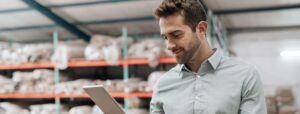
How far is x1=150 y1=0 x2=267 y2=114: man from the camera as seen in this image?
1.53 meters

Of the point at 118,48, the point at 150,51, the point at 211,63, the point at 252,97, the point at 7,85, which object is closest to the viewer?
the point at 252,97

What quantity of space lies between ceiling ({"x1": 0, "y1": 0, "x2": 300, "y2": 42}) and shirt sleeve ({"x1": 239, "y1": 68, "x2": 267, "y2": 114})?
3821mm

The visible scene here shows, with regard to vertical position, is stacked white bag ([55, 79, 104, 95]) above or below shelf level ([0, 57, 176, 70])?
below

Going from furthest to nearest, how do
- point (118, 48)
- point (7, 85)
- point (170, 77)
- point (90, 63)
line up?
point (7, 85) < point (90, 63) < point (118, 48) < point (170, 77)

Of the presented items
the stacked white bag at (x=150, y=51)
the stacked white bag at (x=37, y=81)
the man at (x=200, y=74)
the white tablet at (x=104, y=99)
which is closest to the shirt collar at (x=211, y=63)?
the man at (x=200, y=74)

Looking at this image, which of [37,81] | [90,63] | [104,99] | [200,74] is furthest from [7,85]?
[200,74]

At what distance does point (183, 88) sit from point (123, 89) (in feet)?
12.1

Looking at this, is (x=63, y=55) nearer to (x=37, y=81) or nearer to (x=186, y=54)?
(x=37, y=81)

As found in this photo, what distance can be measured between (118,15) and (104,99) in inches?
171

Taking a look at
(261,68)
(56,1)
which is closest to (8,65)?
(56,1)

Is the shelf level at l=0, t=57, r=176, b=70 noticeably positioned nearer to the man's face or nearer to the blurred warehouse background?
the blurred warehouse background

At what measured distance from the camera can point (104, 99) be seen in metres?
1.67

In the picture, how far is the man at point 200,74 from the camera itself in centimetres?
153

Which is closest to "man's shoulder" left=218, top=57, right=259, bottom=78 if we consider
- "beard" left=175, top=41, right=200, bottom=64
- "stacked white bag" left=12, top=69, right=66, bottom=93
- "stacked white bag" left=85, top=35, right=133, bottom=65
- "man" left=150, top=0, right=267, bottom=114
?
"man" left=150, top=0, right=267, bottom=114
